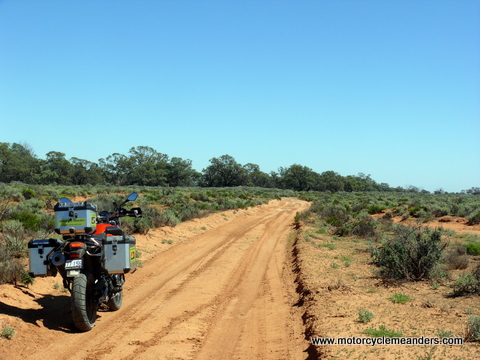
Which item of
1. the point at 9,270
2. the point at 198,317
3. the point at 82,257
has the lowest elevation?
the point at 198,317

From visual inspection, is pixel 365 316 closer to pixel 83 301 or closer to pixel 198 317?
pixel 198 317

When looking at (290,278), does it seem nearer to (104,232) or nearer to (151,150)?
(104,232)

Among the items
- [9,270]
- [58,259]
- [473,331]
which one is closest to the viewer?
[473,331]

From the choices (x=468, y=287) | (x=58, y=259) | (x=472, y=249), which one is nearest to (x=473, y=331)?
(x=468, y=287)

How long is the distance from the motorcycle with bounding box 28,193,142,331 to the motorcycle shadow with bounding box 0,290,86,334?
1.81 ft

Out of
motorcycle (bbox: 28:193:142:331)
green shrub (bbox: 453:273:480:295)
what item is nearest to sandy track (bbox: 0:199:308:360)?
motorcycle (bbox: 28:193:142:331)

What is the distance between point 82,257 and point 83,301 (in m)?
0.65

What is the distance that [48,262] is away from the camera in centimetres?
655

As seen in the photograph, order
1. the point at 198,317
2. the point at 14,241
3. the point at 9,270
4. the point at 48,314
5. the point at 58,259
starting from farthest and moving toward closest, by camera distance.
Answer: the point at 14,241, the point at 9,270, the point at 198,317, the point at 48,314, the point at 58,259

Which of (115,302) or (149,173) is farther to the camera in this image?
(149,173)

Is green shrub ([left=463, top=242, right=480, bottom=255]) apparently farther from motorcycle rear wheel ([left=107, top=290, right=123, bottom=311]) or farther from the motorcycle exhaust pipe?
the motorcycle exhaust pipe

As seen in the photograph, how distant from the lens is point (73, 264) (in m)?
6.25

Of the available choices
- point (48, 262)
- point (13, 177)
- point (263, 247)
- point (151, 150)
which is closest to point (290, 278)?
point (263, 247)

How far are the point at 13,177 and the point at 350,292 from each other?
7291 cm
